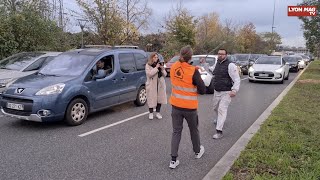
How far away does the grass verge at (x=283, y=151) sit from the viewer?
4.59 meters

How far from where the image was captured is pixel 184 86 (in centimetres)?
496

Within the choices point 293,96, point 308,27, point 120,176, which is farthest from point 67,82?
point 308,27

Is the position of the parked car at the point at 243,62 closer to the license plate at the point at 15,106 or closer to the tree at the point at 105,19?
the tree at the point at 105,19

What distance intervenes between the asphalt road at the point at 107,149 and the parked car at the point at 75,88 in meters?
0.39

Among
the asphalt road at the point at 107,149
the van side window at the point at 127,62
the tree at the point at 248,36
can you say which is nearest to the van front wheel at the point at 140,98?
the van side window at the point at 127,62

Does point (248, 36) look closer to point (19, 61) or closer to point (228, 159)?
point (19, 61)

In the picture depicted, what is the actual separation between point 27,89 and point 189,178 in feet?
13.8

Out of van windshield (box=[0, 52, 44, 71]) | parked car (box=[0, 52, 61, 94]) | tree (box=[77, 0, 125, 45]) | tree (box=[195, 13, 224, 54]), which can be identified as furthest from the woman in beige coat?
tree (box=[195, 13, 224, 54])

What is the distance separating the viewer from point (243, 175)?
460 cm

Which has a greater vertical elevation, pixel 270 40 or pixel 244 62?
pixel 270 40

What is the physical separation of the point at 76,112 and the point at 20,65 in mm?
4635

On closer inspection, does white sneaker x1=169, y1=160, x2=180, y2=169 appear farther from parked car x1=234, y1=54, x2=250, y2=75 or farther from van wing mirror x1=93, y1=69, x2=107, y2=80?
parked car x1=234, y1=54, x2=250, y2=75

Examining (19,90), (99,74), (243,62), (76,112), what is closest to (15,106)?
(19,90)

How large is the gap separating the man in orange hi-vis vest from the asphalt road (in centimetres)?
53
